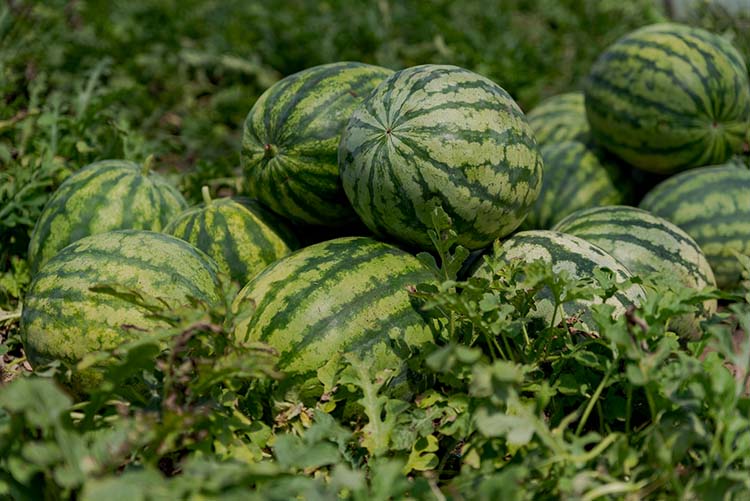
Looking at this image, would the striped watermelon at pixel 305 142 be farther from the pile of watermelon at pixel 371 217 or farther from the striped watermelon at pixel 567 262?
the striped watermelon at pixel 567 262

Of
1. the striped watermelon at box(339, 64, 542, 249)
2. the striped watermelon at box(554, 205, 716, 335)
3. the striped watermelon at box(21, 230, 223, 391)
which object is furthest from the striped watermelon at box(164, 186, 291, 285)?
the striped watermelon at box(554, 205, 716, 335)

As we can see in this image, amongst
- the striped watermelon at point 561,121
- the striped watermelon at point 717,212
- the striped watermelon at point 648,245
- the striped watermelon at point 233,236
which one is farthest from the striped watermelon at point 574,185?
the striped watermelon at point 233,236

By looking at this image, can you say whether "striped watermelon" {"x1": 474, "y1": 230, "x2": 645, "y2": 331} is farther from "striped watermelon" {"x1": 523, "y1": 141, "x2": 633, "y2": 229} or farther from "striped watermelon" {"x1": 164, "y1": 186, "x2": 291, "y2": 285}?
"striped watermelon" {"x1": 523, "y1": 141, "x2": 633, "y2": 229}

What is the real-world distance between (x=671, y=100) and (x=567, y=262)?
134 cm

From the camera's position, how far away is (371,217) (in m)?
2.50

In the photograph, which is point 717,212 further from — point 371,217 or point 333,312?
point 333,312

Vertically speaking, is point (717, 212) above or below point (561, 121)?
below

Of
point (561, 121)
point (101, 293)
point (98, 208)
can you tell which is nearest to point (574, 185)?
point (561, 121)

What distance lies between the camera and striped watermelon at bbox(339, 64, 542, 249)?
232 cm

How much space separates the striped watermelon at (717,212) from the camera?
3168mm

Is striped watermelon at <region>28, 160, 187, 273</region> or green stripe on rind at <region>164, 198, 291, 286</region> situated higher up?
striped watermelon at <region>28, 160, 187, 273</region>

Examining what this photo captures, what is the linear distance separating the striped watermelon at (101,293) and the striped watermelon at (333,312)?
0.59ft

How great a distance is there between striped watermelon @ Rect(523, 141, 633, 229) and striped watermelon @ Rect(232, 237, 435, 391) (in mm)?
1334

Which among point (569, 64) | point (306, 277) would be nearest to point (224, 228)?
point (306, 277)
